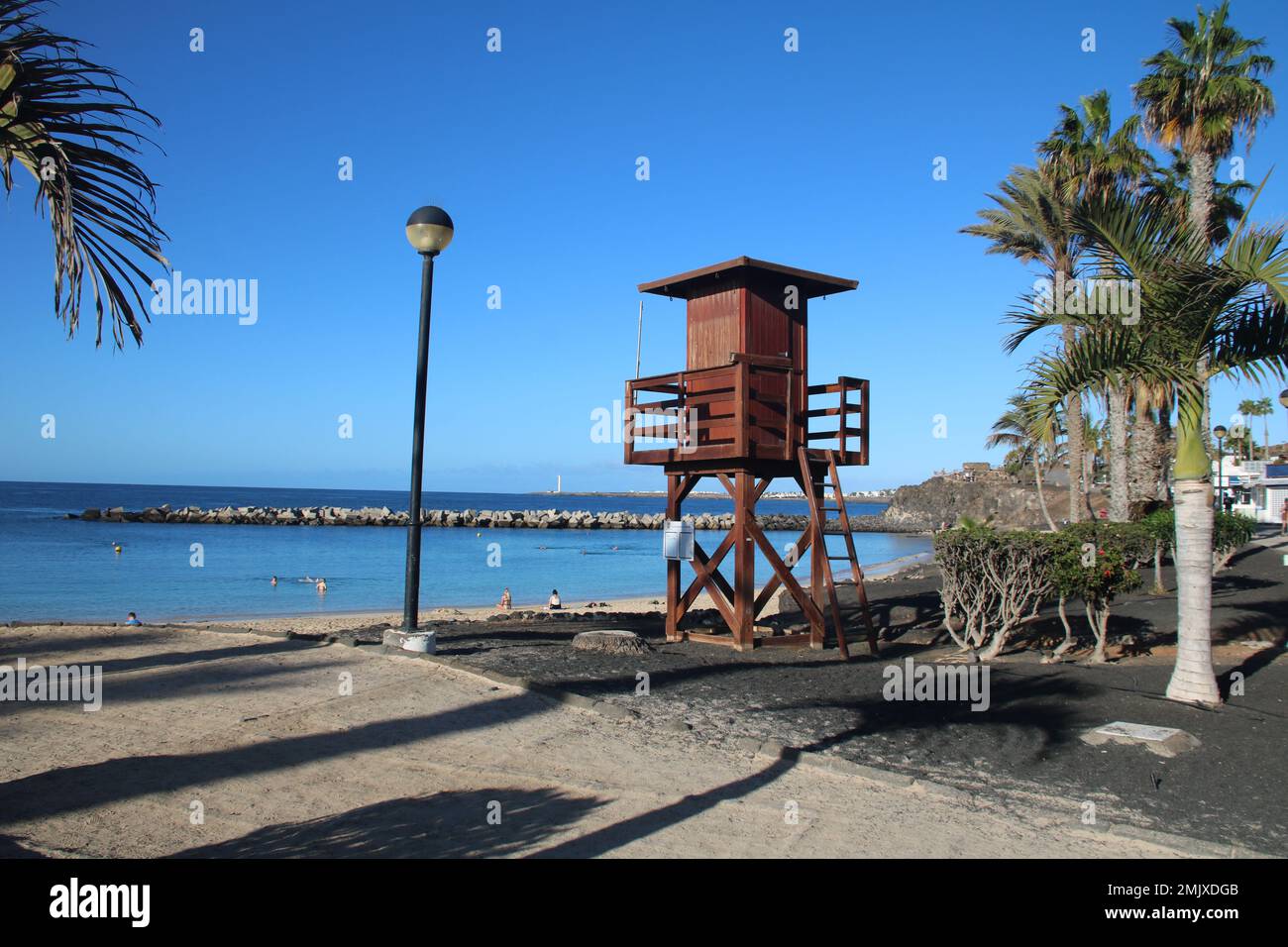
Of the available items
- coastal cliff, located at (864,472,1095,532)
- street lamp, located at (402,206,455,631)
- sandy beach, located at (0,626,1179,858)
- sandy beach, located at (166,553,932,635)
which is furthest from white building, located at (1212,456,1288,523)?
sandy beach, located at (0,626,1179,858)

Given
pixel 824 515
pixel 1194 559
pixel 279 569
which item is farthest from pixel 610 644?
pixel 279 569

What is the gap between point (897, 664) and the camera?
12.5m

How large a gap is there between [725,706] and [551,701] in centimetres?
181

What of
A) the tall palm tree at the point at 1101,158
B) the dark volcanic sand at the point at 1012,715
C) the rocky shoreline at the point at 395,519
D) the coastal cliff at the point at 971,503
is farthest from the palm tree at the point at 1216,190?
the rocky shoreline at the point at 395,519

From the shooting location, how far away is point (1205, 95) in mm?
21844

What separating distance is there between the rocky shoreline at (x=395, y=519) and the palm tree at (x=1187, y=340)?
81.7 meters

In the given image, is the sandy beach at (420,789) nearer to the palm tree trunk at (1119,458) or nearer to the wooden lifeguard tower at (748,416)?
the wooden lifeguard tower at (748,416)

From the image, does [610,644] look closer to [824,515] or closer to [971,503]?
[824,515]

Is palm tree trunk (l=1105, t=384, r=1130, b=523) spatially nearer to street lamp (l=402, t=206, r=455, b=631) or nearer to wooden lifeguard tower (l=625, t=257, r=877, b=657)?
wooden lifeguard tower (l=625, t=257, r=877, b=657)

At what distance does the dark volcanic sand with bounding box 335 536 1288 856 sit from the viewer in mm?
6785

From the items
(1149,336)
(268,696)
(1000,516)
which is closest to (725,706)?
(268,696)

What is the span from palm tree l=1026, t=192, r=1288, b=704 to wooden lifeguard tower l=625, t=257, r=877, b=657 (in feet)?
13.8

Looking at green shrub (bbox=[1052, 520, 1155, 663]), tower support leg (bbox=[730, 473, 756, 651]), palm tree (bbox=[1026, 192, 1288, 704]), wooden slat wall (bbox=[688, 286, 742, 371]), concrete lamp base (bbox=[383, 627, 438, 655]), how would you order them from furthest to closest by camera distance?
wooden slat wall (bbox=[688, 286, 742, 371]), tower support leg (bbox=[730, 473, 756, 651]), green shrub (bbox=[1052, 520, 1155, 663]), concrete lamp base (bbox=[383, 627, 438, 655]), palm tree (bbox=[1026, 192, 1288, 704])

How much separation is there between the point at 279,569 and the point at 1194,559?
44.2 meters
